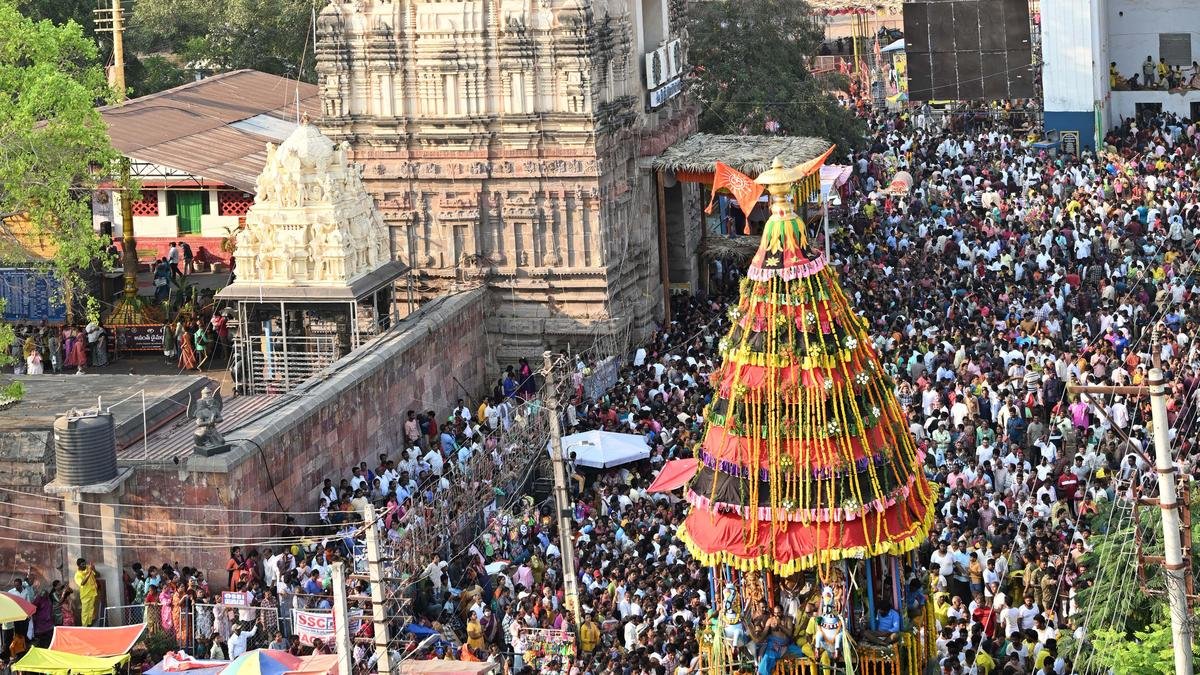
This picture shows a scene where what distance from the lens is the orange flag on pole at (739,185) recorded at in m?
41.1

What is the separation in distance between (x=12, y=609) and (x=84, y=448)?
87.7 inches

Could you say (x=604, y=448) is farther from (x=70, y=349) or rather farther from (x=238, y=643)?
(x=70, y=349)

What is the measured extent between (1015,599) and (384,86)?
17.5 meters

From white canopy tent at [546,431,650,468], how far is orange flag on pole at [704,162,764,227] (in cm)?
717

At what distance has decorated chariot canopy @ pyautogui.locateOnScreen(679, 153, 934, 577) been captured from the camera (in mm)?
24453

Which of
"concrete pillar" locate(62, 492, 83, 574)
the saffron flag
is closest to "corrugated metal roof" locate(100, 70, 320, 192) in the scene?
the saffron flag

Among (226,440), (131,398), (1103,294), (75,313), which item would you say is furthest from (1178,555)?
(75,313)

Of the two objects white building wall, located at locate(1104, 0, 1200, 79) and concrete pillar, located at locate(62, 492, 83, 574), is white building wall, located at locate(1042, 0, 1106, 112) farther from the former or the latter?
concrete pillar, located at locate(62, 492, 83, 574)

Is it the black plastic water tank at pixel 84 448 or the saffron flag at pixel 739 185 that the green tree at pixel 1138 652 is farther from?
the saffron flag at pixel 739 185

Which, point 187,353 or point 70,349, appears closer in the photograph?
point 187,353

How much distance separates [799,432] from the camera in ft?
80.3

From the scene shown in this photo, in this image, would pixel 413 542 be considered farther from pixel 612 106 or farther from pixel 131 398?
pixel 612 106

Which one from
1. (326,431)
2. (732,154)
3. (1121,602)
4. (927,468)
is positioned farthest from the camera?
(732,154)

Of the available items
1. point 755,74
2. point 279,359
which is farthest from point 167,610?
point 755,74
